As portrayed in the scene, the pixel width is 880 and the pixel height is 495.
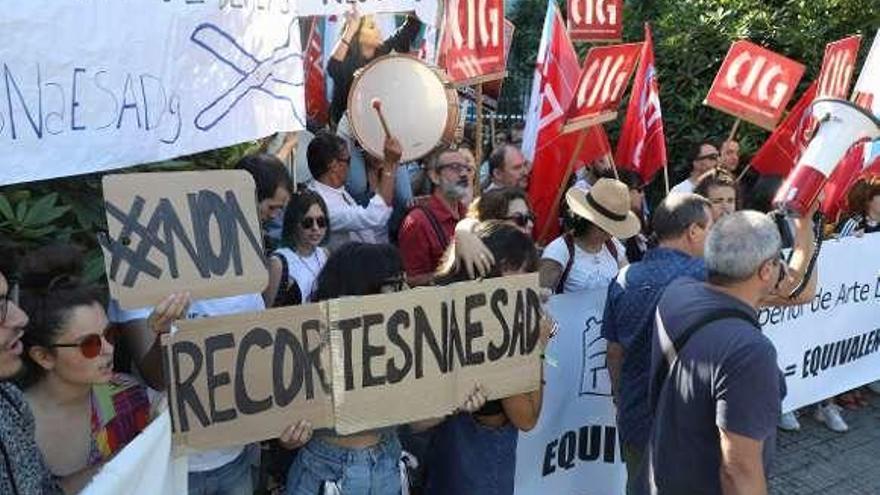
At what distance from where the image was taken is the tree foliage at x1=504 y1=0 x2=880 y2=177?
810 cm

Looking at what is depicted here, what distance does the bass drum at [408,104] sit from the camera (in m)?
4.58

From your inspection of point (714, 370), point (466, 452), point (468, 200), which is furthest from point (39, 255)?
point (468, 200)

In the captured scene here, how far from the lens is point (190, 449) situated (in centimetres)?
221

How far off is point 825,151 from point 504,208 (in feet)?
4.24

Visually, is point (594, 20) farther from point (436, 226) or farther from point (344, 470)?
point (344, 470)

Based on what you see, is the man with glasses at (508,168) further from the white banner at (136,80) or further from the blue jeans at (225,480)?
the blue jeans at (225,480)

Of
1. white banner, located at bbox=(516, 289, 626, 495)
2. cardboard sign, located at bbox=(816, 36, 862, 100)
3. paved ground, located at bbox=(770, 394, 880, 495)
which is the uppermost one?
cardboard sign, located at bbox=(816, 36, 862, 100)

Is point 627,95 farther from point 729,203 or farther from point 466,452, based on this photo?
point 466,452

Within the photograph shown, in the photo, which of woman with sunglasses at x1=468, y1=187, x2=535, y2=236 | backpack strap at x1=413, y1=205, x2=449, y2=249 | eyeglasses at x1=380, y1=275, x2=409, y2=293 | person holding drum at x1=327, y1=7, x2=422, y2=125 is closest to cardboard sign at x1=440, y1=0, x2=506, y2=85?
person holding drum at x1=327, y1=7, x2=422, y2=125

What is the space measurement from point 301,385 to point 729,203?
298 centimetres

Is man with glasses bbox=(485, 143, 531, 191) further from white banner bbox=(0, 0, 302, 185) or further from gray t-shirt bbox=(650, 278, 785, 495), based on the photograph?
gray t-shirt bbox=(650, 278, 785, 495)

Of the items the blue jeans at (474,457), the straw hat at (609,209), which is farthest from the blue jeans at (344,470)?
the straw hat at (609,209)

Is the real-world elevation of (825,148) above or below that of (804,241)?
above

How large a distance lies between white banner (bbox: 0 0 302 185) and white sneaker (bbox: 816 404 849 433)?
3.91 meters
